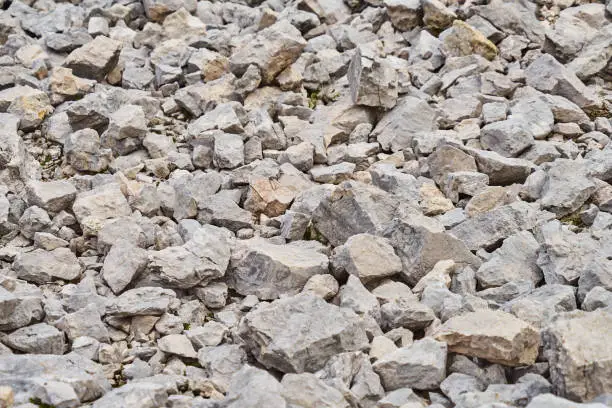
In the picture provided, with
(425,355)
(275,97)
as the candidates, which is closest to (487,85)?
(275,97)

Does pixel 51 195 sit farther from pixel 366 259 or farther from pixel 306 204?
pixel 366 259

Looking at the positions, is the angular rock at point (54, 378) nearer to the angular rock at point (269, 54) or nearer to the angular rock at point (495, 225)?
the angular rock at point (495, 225)

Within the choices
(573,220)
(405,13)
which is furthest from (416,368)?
(405,13)

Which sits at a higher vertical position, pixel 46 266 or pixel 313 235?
pixel 46 266

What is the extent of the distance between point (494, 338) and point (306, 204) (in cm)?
342

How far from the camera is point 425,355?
5934 millimetres

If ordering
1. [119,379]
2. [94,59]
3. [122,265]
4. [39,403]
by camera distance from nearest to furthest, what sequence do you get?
[39,403], [119,379], [122,265], [94,59]

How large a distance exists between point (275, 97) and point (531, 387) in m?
6.87

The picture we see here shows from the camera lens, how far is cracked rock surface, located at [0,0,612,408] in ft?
19.5

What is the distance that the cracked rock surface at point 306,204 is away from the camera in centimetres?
594

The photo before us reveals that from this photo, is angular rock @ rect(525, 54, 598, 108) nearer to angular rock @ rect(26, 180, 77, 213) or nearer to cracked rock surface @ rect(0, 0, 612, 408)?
cracked rock surface @ rect(0, 0, 612, 408)

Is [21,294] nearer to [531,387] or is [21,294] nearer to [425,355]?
[425,355]

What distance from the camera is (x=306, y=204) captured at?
8703 millimetres

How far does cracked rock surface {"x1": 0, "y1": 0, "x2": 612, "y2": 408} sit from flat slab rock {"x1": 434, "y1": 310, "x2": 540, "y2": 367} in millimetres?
23
